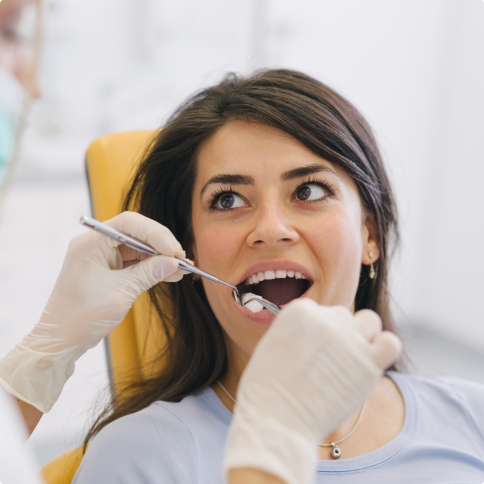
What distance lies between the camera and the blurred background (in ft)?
10.2

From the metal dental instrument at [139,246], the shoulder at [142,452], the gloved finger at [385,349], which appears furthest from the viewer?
the shoulder at [142,452]

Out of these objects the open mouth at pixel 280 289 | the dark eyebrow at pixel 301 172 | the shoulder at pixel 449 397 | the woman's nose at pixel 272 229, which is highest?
the dark eyebrow at pixel 301 172

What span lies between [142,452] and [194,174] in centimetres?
62

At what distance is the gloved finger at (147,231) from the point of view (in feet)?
3.87

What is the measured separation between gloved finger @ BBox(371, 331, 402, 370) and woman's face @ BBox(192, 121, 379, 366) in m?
0.45

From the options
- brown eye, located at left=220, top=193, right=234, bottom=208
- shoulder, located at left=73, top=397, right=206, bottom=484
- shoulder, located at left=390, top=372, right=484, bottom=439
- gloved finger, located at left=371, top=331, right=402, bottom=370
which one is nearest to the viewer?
gloved finger, located at left=371, top=331, right=402, bottom=370

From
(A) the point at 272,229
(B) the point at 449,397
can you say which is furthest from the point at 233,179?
(B) the point at 449,397

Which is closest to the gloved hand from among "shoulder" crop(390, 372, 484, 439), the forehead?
the forehead

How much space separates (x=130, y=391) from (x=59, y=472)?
0.81 feet

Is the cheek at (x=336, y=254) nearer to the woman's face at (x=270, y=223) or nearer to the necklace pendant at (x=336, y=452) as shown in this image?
the woman's face at (x=270, y=223)

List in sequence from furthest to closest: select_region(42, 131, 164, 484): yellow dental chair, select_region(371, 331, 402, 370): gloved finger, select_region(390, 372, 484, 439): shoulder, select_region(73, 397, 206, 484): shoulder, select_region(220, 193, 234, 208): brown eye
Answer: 1. select_region(42, 131, 164, 484): yellow dental chair
2. select_region(390, 372, 484, 439): shoulder
3. select_region(220, 193, 234, 208): brown eye
4. select_region(73, 397, 206, 484): shoulder
5. select_region(371, 331, 402, 370): gloved finger

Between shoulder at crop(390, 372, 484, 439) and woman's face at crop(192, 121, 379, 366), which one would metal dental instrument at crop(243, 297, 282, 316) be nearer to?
woman's face at crop(192, 121, 379, 366)

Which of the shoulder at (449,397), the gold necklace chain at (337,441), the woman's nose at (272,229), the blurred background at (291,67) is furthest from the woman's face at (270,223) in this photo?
the blurred background at (291,67)

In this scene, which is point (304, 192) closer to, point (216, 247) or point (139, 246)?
point (216, 247)
